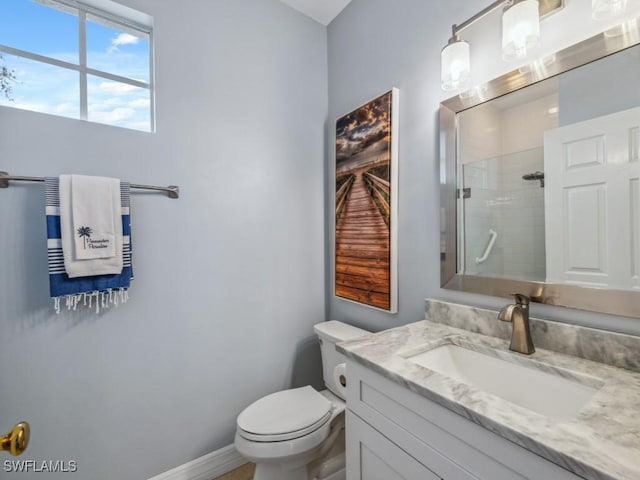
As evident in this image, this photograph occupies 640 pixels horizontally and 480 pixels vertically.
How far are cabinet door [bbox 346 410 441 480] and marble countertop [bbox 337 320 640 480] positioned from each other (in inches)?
7.6

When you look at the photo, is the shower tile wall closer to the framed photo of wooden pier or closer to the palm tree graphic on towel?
the framed photo of wooden pier

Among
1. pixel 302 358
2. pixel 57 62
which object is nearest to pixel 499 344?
pixel 302 358

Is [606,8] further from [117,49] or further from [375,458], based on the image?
[117,49]

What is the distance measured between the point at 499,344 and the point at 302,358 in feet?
3.86

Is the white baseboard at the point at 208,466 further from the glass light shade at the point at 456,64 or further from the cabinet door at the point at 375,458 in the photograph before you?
the glass light shade at the point at 456,64

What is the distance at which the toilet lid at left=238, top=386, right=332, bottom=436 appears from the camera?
1.21 m

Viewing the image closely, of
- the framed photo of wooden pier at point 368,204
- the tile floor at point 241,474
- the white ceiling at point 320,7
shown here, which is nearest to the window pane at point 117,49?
the white ceiling at point 320,7

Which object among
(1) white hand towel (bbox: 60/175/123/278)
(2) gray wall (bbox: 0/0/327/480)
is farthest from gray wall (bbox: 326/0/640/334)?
(1) white hand towel (bbox: 60/175/123/278)

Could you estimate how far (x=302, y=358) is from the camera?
72.4 inches

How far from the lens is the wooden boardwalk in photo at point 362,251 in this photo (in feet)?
4.95

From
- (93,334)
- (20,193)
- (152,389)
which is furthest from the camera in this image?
(152,389)

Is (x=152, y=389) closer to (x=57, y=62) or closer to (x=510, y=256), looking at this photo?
(x=57, y=62)

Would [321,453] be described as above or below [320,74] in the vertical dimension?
below

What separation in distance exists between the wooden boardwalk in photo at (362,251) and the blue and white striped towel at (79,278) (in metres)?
1.09
